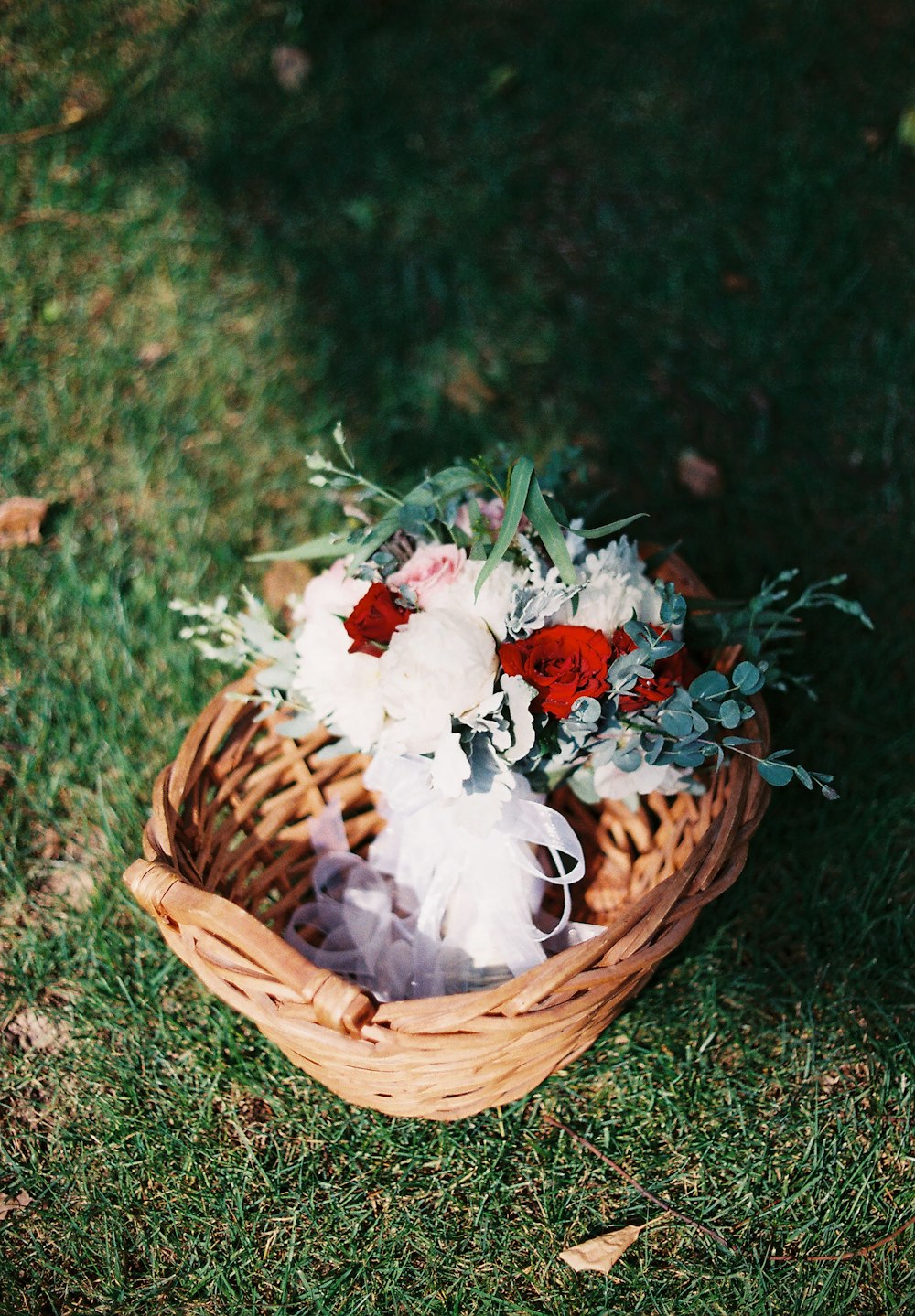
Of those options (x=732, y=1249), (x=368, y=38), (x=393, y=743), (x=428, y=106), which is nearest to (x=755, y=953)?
(x=732, y=1249)

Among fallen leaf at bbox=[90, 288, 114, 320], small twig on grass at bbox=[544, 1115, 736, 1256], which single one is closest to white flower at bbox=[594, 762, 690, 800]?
small twig on grass at bbox=[544, 1115, 736, 1256]

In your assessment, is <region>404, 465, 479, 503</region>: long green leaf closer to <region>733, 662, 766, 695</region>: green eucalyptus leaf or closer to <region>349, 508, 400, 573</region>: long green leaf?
<region>349, 508, 400, 573</region>: long green leaf

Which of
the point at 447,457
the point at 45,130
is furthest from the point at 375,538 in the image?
the point at 45,130

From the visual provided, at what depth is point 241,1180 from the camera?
1633mm

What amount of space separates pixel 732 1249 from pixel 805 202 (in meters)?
2.56

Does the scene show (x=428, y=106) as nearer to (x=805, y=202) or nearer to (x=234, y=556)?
(x=805, y=202)

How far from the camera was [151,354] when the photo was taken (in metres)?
2.70

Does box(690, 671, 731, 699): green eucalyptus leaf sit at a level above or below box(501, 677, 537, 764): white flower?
below

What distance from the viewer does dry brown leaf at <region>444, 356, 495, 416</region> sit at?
2.59 m

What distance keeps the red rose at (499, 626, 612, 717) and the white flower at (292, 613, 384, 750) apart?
0.19 metres

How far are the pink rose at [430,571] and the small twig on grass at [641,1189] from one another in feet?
2.89

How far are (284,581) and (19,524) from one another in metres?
0.66

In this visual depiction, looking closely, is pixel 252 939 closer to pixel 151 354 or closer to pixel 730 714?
pixel 730 714

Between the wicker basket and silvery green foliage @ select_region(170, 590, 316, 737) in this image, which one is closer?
the wicker basket
